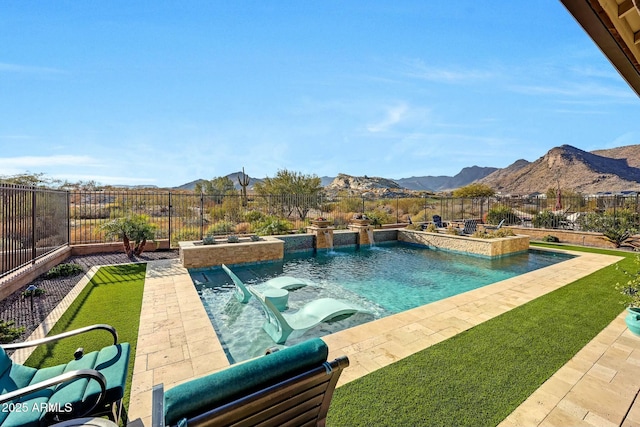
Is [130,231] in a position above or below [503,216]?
below

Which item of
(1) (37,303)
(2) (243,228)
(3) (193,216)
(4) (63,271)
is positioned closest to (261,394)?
(1) (37,303)

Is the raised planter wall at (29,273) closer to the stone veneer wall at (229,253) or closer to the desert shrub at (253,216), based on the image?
the stone veneer wall at (229,253)

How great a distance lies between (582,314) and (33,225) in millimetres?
10440

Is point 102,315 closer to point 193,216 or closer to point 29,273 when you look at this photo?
point 29,273

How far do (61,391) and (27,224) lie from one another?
6284mm

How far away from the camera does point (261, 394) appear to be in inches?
50.0

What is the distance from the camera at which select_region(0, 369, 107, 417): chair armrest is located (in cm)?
158

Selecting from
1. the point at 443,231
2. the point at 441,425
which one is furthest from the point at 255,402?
the point at 443,231

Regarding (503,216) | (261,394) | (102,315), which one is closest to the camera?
(261,394)

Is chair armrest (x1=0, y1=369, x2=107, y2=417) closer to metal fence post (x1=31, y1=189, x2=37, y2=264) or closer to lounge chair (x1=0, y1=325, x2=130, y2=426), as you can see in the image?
lounge chair (x1=0, y1=325, x2=130, y2=426)

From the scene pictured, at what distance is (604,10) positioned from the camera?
188cm

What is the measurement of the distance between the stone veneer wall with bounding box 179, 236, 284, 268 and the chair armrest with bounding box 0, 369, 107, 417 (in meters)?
6.07

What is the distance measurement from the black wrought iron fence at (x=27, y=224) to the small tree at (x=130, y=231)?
116 centimetres

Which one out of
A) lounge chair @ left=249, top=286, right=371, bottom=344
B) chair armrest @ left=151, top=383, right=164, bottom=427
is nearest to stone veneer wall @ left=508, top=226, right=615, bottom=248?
lounge chair @ left=249, top=286, right=371, bottom=344
